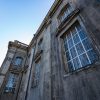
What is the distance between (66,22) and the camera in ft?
18.8

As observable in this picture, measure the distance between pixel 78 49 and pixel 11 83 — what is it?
9.43 metres

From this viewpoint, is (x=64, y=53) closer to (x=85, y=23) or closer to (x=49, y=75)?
(x=49, y=75)

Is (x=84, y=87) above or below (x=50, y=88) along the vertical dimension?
below

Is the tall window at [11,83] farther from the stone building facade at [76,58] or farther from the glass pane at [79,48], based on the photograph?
the glass pane at [79,48]

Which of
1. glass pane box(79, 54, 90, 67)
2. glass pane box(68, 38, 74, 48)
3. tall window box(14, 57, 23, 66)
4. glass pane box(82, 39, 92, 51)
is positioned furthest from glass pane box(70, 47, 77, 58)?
tall window box(14, 57, 23, 66)

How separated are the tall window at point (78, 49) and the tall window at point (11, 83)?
8.46m

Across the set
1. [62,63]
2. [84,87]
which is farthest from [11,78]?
[84,87]

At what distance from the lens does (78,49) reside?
176 inches

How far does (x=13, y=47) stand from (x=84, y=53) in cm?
1161

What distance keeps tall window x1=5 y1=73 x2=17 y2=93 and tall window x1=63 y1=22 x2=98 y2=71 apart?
27.7ft

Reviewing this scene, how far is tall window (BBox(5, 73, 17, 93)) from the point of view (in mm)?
10277

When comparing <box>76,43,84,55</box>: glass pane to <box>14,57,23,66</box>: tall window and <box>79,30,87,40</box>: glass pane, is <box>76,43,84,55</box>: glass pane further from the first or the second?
<box>14,57,23,66</box>: tall window

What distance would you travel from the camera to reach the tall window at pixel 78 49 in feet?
12.4

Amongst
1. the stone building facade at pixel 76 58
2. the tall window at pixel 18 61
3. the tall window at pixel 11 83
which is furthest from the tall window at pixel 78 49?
the tall window at pixel 18 61
